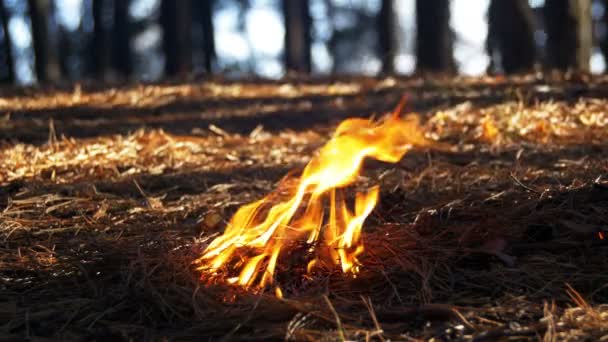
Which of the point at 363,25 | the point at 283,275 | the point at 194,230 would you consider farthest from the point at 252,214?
the point at 363,25

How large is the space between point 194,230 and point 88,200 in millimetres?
875

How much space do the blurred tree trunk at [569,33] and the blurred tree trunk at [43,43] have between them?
8.66m

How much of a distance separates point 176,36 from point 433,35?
474 cm

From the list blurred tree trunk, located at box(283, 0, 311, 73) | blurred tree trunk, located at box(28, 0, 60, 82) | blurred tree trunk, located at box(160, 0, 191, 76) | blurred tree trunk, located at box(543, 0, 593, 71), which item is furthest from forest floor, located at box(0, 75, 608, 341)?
blurred tree trunk, located at box(283, 0, 311, 73)

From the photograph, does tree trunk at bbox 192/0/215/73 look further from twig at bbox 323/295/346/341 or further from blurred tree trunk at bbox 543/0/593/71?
twig at bbox 323/295/346/341

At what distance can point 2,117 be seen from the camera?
5.50 m

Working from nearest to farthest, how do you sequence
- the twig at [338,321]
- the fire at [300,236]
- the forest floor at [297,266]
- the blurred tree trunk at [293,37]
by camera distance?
the twig at [338,321] → the forest floor at [297,266] → the fire at [300,236] → the blurred tree trunk at [293,37]

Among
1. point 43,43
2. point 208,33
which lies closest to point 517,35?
point 43,43

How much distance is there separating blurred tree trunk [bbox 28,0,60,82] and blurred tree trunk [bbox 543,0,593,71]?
28.4 feet

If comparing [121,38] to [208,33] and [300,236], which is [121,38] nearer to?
[208,33]

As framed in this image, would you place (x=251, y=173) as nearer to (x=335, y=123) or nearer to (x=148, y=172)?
(x=148, y=172)

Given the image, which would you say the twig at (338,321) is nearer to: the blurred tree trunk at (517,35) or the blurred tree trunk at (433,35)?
the blurred tree trunk at (517,35)

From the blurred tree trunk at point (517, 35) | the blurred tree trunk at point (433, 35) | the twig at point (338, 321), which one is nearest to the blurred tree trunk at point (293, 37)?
the blurred tree trunk at point (433, 35)

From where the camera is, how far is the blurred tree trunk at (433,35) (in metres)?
9.85
